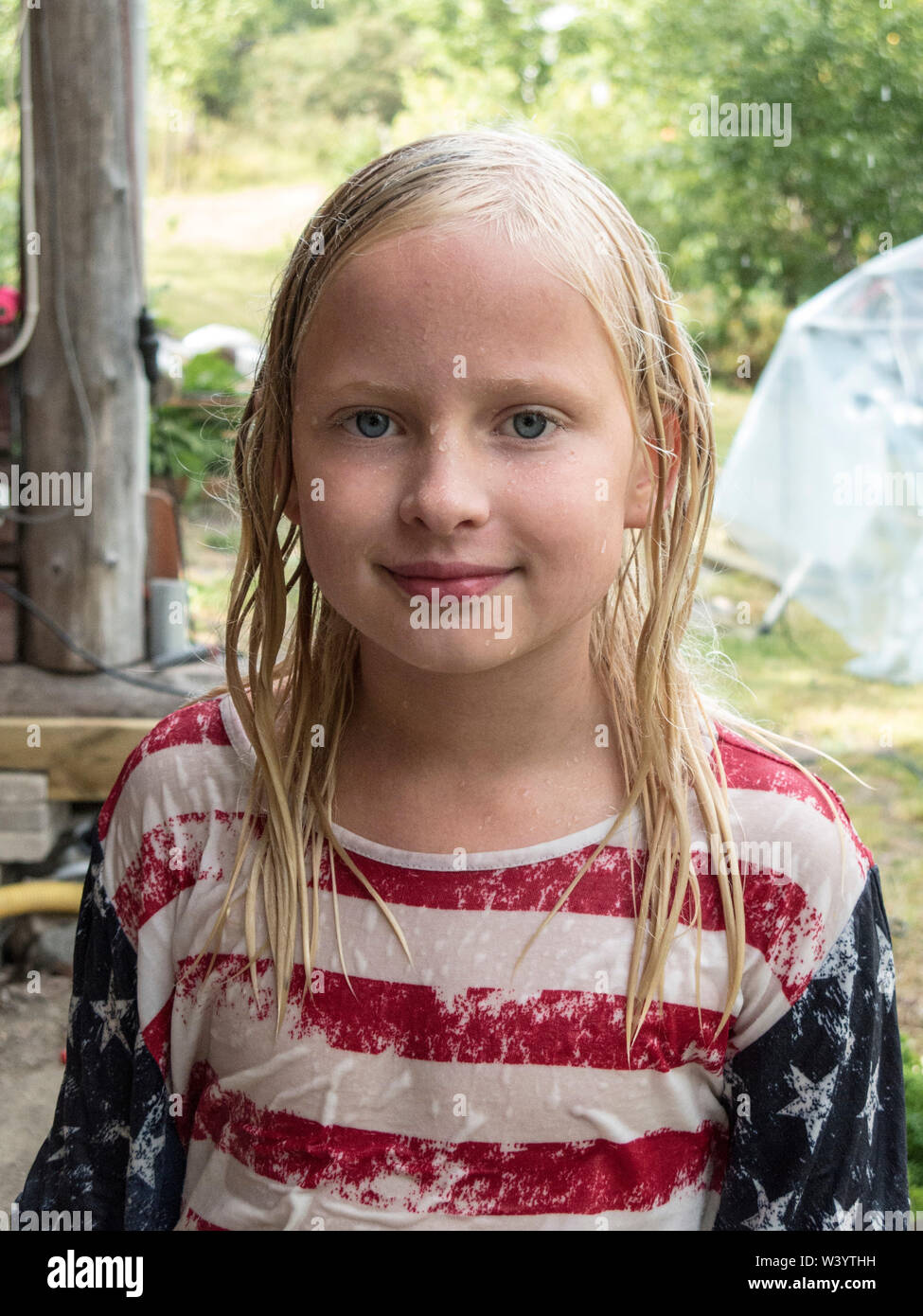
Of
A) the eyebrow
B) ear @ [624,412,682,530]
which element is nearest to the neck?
ear @ [624,412,682,530]

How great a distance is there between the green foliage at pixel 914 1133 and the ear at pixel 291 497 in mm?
1132

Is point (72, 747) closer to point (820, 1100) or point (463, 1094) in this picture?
point (463, 1094)

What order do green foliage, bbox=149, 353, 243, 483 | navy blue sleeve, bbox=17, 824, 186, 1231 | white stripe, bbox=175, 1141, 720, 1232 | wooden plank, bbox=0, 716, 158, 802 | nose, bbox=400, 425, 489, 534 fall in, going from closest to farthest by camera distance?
nose, bbox=400, 425, 489, 534
white stripe, bbox=175, 1141, 720, 1232
navy blue sleeve, bbox=17, 824, 186, 1231
wooden plank, bbox=0, 716, 158, 802
green foliage, bbox=149, 353, 243, 483

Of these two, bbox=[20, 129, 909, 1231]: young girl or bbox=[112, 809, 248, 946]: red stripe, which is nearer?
bbox=[20, 129, 909, 1231]: young girl

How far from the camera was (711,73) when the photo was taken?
885 centimetres

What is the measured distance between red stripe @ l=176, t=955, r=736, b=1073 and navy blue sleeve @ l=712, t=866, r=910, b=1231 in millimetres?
55

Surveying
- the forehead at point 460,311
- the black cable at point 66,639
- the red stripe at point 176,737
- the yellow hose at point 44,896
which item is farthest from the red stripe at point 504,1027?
the black cable at point 66,639

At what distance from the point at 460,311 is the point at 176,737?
1.60 feet

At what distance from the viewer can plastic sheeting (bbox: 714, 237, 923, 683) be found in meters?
4.86

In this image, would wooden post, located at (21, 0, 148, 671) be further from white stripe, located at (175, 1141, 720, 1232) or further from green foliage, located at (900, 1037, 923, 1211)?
white stripe, located at (175, 1141, 720, 1232)

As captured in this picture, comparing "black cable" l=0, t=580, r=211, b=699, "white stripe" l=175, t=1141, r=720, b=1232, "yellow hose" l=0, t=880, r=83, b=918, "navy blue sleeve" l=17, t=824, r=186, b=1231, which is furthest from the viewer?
"black cable" l=0, t=580, r=211, b=699

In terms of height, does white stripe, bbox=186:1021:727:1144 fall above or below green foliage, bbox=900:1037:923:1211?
above

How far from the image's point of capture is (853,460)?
4965 millimetres
